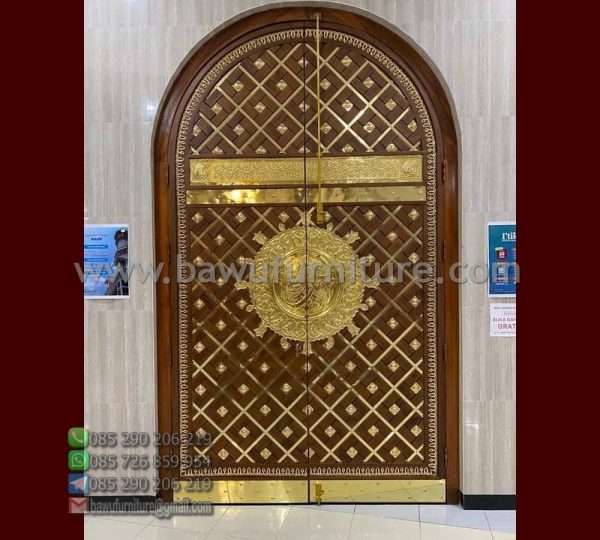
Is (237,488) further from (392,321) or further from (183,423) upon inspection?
(392,321)

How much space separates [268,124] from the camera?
3.18 meters

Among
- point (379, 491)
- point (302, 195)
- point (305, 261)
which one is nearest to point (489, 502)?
point (379, 491)

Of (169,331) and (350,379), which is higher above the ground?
(169,331)

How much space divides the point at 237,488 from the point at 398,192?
5.97 feet

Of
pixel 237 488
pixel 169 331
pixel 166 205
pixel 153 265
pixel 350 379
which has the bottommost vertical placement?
pixel 237 488

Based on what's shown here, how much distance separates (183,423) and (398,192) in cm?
170

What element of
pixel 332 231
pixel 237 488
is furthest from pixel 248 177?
pixel 237 488

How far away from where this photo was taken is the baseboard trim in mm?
3070

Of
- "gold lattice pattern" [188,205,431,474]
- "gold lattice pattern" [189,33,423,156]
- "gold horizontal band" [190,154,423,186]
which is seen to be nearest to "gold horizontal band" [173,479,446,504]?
"gold lattice pattern" [188,205,431,474]

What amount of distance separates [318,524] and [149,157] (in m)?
2.08

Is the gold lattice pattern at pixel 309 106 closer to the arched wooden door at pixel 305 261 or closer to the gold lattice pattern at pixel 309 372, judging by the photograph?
the arched wooden door at pixel 305 261

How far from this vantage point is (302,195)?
3.20 meters
